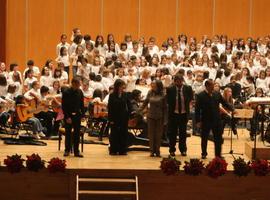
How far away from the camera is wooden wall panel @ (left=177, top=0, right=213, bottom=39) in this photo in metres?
22.8

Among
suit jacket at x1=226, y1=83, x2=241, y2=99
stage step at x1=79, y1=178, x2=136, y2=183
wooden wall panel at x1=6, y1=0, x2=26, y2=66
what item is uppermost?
wooden wall panel at x1=6, y1=0, x2=26, y2=66

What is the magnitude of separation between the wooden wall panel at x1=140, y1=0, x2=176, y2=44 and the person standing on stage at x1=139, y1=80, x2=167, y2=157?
10712 mm

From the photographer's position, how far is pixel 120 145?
12.2 m

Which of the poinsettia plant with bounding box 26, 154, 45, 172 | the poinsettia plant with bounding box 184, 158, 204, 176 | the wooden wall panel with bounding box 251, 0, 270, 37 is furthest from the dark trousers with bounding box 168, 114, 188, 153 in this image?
the wooden wall panel with bounding box 251, 0, 270, 37

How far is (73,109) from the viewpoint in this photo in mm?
11852

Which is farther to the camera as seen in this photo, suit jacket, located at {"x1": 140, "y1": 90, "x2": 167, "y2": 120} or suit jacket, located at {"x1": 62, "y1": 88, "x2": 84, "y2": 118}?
suit jacket, located at {"x1": 140, "y1": 90, "x2": 167, "y2": 120}

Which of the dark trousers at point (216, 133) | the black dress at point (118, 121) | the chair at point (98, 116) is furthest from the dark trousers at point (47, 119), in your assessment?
the dark trousers at point (216, 133)

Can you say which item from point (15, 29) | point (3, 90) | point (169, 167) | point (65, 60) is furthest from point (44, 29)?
point (169, 167)

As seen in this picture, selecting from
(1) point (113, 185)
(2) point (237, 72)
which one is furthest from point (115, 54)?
(1) point (113, 185)

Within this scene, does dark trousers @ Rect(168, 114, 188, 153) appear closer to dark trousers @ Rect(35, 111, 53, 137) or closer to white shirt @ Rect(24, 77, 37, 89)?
dark trousers @ Rect(35, 111, 53, 137)

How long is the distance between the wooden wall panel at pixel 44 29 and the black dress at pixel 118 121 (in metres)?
10.2

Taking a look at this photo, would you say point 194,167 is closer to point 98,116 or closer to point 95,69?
point 98,116

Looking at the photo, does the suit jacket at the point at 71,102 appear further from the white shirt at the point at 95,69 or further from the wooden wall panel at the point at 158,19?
the wooden wall panel at the point at 158,19

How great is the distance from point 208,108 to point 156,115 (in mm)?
950
